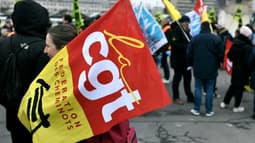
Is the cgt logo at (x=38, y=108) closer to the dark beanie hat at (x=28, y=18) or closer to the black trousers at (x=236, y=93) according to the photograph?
the dark beanie hat at (x=28, y=18)

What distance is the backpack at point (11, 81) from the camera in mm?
3131

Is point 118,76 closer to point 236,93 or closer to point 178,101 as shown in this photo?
point 236,93

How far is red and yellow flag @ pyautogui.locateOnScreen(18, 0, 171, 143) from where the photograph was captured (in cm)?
228

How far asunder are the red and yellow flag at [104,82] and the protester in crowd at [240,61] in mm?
5540

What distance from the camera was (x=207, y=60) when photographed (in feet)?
23.3

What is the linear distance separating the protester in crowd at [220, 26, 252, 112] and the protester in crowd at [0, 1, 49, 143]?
491cm

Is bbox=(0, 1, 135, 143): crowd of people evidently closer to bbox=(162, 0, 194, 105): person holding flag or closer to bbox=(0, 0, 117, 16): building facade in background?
bbox=(162, 0, 194, 105): person holding flag

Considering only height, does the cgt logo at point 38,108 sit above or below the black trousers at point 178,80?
above

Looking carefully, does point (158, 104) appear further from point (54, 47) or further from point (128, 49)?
point (54, 47)

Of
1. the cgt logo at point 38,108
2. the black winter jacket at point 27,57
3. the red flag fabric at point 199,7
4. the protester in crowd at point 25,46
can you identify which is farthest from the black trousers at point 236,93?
the cgt logo at point 38,108

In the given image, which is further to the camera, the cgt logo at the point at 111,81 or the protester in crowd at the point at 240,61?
the protester in crowd at the point at 240,61

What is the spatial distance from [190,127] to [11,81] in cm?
403

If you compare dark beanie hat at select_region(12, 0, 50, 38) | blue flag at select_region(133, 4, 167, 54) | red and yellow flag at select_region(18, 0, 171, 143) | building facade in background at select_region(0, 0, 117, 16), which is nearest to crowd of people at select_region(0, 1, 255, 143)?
dark beanie hat at select_region(12, 0, 50, 38)

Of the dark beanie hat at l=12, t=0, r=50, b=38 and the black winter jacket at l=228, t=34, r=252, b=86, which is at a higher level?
the dark beanie hat at l=12, t=0, r=50, b=38
